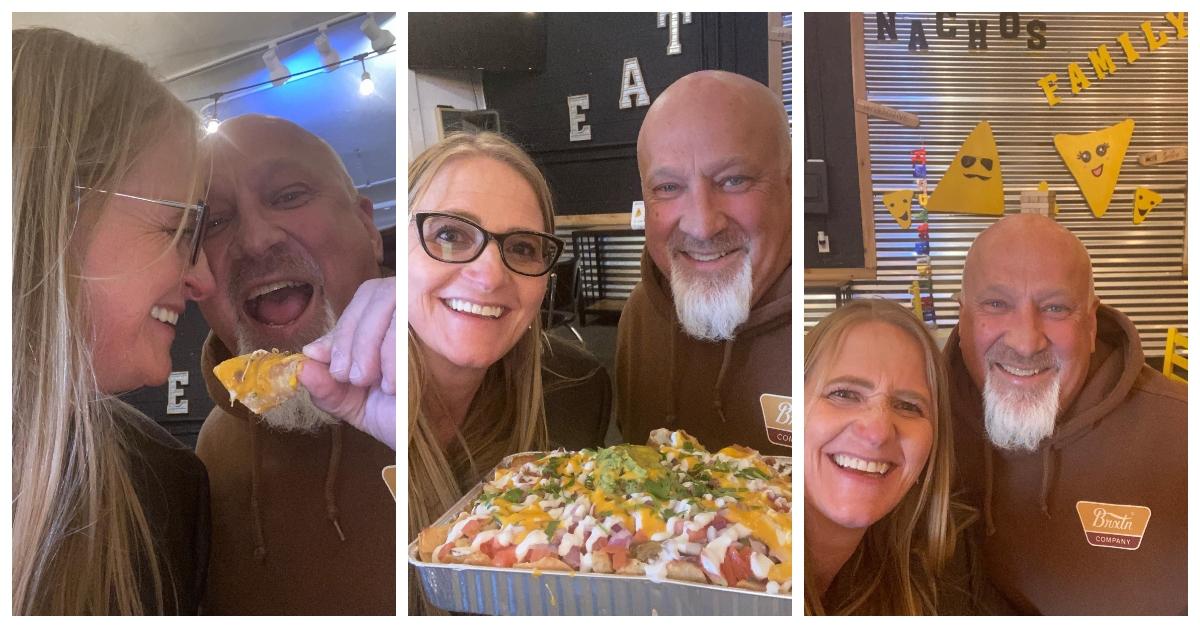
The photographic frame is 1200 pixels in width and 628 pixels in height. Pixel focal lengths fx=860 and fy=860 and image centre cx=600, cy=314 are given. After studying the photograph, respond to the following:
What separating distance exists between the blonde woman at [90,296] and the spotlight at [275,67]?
203 millimetres

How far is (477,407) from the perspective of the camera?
1990mm

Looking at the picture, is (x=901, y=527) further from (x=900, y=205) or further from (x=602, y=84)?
(x=602, y=84)

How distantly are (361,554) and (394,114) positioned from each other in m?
1.01

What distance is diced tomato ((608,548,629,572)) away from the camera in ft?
5.97

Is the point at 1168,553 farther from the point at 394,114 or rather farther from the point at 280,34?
the point at 280,34

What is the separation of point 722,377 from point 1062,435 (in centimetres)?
77

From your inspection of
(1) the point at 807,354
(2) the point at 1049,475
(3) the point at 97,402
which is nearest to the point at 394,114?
(3) the point at 97,402

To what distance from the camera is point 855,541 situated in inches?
77.8

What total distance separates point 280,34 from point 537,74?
23.4 inches

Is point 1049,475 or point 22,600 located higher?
point 1049,475

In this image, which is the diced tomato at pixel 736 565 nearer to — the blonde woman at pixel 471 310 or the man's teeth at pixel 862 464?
the man's teeth at pixel 862 464

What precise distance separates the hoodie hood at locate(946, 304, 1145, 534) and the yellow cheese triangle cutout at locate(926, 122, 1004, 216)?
A: 0.28 metres

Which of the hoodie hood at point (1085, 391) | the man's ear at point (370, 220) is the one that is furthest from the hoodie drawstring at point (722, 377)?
the man's ear at point (370, 220)
